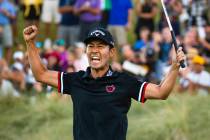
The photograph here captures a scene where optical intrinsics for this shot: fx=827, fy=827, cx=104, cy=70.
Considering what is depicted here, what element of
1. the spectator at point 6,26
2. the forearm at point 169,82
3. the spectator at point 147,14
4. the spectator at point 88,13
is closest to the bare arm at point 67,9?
the spectator at point 88,13

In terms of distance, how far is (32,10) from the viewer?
16406 millimetres

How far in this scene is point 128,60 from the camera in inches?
578

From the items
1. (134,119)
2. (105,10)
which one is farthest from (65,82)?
(105,10)

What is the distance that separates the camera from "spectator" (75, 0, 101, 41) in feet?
51.0

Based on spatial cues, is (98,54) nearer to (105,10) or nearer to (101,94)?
(101,94)

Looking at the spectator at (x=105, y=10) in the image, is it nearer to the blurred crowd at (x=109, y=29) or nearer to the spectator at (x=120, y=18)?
the blurred crowd at (x=109, y=29)

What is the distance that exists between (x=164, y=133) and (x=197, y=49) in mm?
3500

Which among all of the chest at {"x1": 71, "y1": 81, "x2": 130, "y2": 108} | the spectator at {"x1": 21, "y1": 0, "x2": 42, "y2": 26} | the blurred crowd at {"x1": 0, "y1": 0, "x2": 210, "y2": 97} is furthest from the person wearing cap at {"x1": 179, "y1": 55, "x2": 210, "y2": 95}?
the chest at {"x1": 71, "y1": 81, "x2": 130, "y2": 108}

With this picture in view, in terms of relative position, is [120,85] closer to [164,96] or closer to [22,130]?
[164,96]

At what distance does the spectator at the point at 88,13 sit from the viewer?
612 inches

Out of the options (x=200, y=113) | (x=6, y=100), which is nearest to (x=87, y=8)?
(x=6, y=100)

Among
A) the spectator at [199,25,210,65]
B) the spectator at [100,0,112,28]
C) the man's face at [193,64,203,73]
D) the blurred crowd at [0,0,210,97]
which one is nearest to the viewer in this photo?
the man's face at [193,64,203,73]

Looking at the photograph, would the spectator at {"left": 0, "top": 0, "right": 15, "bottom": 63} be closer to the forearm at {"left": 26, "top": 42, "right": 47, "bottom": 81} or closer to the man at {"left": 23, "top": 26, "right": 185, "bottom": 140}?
the forearm at {"left": 26, "top": 42, "right": 47, "bottom": 81}

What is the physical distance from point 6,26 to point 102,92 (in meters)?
9.73
